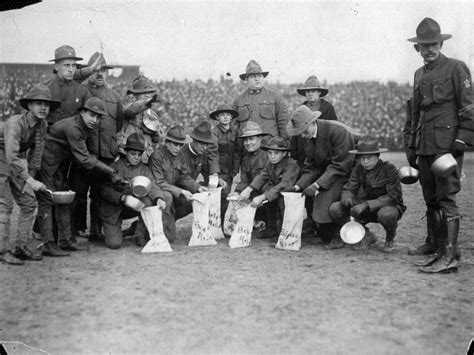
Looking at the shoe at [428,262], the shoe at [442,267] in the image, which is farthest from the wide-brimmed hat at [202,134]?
the shoe at [442,267]

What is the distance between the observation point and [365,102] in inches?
965

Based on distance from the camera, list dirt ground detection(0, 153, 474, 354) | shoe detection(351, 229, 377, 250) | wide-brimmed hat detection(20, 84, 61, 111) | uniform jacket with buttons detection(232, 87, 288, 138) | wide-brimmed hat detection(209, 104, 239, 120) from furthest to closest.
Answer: uniform jacket with buttons detection(232, 87, 288, 138)
wide-brimmed hat detection(209, 104, 239, 120)
shoe detection(351, 229, 377, 250)
wide-brimmed hat detection(20, 84, 61, 111)
dirt ground detection(0, 153, 474, 354)

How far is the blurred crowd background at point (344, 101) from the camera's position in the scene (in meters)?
23.1

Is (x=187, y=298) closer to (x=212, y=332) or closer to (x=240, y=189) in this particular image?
(x=212, y=332)

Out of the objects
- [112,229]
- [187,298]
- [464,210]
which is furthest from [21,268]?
[464,210]

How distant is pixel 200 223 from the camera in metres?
6.47

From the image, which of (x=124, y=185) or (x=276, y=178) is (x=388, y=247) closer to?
(x=276, y=178)

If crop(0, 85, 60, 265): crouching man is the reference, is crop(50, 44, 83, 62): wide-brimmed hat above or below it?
above

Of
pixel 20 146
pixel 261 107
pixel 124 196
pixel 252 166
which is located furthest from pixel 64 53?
pixel 261 107

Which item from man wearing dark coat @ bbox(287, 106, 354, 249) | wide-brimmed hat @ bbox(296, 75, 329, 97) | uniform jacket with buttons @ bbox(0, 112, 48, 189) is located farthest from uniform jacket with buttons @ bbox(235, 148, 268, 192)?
uniform jacket with buttons @ bbox(0, 112, 48, 189)

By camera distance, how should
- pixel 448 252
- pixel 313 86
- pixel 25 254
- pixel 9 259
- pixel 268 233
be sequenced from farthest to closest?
pixel 313 86, pixel 268 233, pixel 25 254, pixel 9 259, pixel 448 252

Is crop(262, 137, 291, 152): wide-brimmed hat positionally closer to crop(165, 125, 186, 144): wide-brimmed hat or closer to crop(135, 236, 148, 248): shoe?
crop(165, 125, 186, 144): wide-brimmed hat

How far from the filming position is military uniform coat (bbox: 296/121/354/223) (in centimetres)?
632

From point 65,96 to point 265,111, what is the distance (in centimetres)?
291
